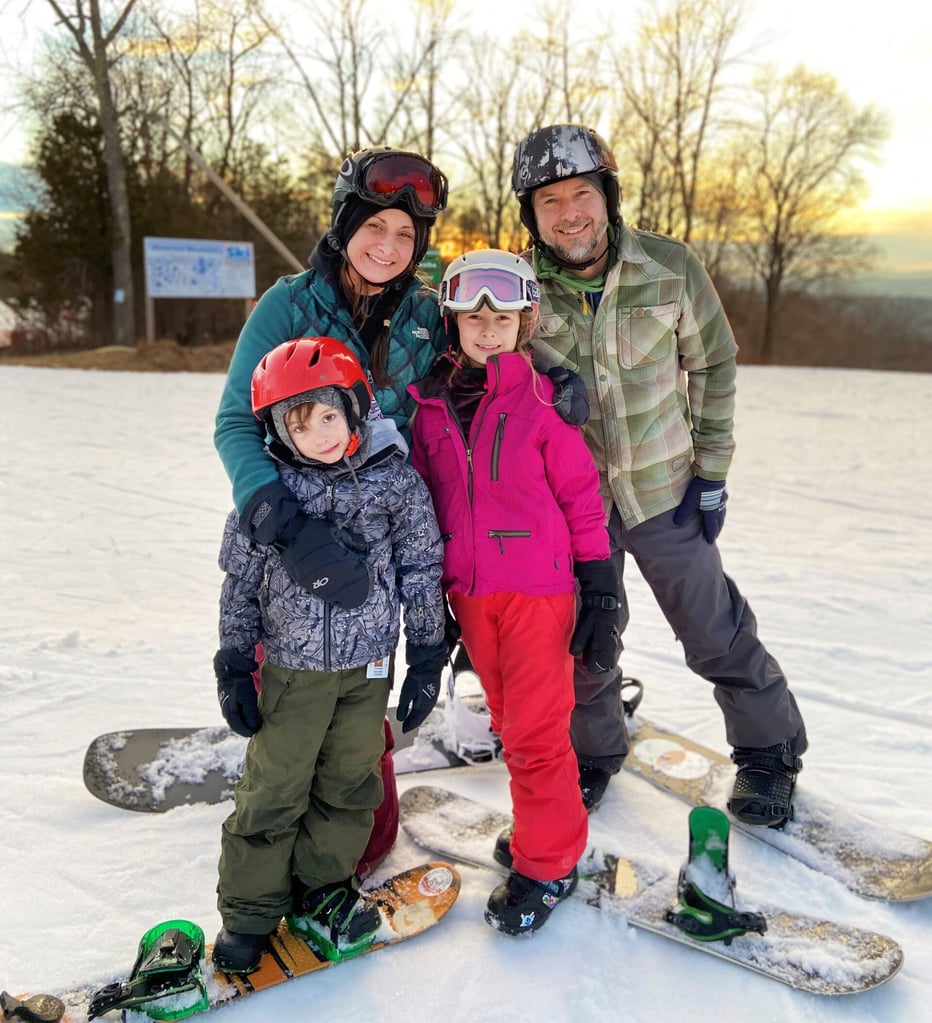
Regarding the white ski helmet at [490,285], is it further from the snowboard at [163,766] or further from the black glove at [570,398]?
the snowboard at [163,766]

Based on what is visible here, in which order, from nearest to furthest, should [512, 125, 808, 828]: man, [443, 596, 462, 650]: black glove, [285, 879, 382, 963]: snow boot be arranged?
[285, 879, 382, 963]: snow boot, [443, 596, 462, 650]: black glove, [512, 125, 808, 828]: man

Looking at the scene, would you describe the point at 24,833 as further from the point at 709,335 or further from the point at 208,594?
the point at 709,335

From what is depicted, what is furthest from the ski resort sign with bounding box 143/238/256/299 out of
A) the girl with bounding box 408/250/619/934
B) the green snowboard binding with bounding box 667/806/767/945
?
the green snowboard binding with bounding box 667/806/767/945

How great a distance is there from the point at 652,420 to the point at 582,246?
0.55 m

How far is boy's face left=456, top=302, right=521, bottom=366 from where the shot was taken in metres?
2.12

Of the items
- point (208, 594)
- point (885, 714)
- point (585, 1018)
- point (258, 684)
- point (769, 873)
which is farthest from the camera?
point (208, 594)

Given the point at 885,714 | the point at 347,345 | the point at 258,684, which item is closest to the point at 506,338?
the point at 347,345

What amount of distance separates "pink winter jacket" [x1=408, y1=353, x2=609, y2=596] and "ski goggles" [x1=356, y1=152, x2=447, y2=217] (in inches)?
19.2

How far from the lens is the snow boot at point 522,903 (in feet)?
6.79

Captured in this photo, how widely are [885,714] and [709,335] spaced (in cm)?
187

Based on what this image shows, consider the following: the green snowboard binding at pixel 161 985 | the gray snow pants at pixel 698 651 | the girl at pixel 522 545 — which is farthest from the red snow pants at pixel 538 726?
the green snowboard binding at pixel 161 985

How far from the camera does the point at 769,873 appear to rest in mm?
2352

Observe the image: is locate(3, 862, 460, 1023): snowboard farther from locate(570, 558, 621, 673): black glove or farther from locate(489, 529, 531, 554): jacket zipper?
locate(489, 529, 531, 554): jacket zipper

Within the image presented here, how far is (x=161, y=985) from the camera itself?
1805mm
